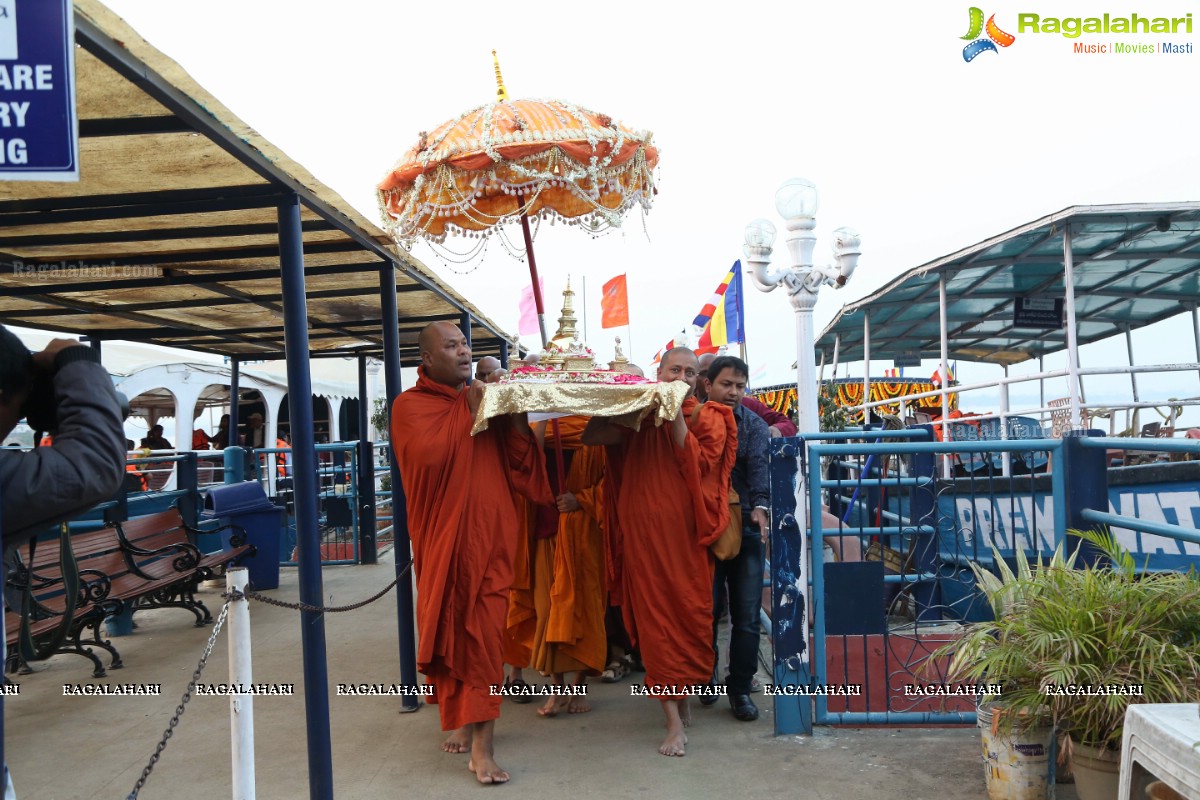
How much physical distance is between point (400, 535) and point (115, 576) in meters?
2.43

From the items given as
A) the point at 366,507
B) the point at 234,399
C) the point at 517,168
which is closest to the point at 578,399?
the point at 517,168

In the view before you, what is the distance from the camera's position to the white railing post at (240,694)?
280 cm

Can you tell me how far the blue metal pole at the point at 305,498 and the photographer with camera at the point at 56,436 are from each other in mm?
→ 1777

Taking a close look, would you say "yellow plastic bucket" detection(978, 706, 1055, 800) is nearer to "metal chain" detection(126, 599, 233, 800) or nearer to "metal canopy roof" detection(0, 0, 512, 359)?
"metal chain" detection(126, 599, 233, 800)

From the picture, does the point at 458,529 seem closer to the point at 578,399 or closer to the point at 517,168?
the point at 578,399

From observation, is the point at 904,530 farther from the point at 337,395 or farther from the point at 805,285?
the point at 337,395

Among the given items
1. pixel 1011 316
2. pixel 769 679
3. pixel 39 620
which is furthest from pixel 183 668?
pixel 1011 316

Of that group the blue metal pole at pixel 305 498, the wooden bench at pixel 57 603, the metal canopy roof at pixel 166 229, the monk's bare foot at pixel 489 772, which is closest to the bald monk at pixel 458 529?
the monk's bare foot at pixel 489 772

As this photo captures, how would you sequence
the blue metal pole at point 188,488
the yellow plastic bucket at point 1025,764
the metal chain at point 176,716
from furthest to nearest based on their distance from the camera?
the blue metal pole at point 188,488 < the yellow plastic bucket at point 1025,764 < the metal chain at point 176,716

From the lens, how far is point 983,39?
9992 millimetres

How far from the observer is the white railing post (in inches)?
110

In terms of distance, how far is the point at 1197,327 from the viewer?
12.7 meters

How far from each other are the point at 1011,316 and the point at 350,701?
41.1 feet

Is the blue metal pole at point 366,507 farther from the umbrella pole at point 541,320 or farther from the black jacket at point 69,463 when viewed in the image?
the black jacket at point 69,463
